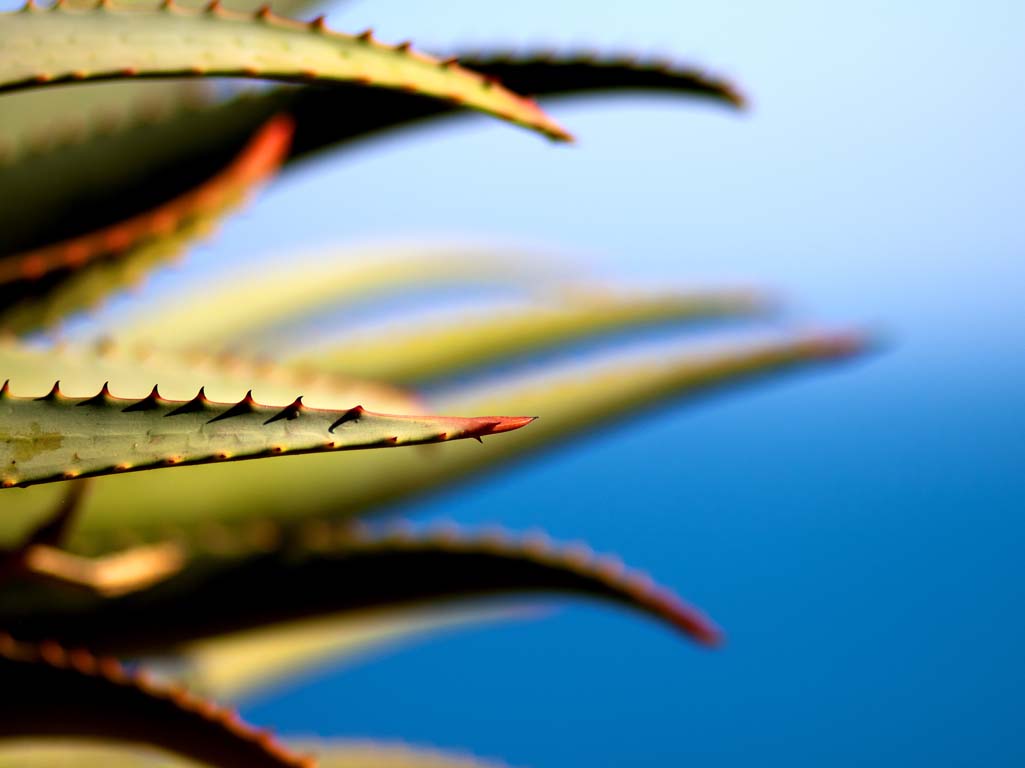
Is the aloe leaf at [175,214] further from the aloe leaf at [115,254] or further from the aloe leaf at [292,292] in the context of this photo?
the aloe leaf at [292,292]

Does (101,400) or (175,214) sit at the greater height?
(175,214)

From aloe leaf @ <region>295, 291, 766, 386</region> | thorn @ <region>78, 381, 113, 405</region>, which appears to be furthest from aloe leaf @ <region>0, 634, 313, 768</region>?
aloe leaf @ <region>295, 291, 766, 386</region>

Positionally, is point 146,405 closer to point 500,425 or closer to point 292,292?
point 500,425

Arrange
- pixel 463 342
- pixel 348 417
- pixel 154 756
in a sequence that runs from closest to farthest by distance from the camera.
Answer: pixel 348 417, pixel 154 756, pixel 463 342

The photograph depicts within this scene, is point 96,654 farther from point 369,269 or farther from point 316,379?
point 369,269

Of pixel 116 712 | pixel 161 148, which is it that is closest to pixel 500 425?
pixel 116 712

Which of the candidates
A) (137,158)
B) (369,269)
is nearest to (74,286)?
(137,158)

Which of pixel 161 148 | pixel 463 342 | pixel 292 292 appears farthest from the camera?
pixel 292 292

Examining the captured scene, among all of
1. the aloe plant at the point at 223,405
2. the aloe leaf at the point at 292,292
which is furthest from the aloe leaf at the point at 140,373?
the aloe leaf at the point at 292,292
